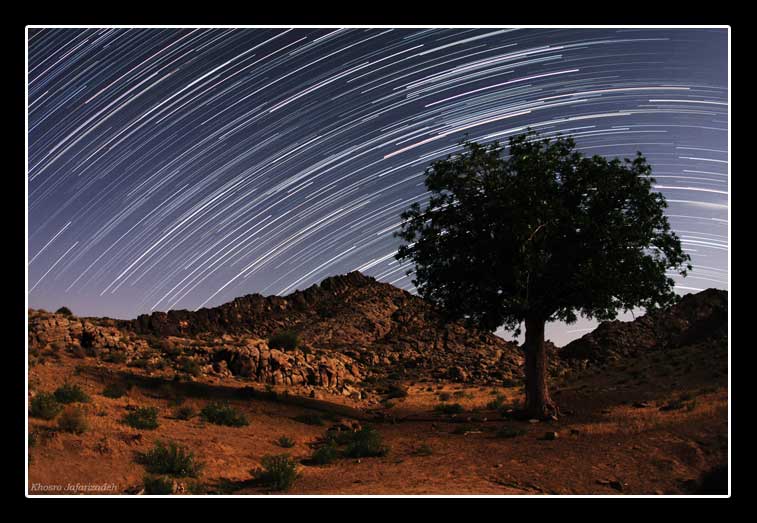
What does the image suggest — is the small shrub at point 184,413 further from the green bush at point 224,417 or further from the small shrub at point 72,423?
the small shrub at point 72,423

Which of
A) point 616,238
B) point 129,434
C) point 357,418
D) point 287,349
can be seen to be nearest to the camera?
point 129,434

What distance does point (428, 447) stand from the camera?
1560 centimetres

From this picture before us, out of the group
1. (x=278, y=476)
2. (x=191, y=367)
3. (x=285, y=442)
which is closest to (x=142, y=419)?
(x=285, y=442)

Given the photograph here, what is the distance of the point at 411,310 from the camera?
75.7 meters

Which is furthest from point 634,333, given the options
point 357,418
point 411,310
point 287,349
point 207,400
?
point 207,400

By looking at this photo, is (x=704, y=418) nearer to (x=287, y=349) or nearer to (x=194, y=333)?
(x=287, y=349)

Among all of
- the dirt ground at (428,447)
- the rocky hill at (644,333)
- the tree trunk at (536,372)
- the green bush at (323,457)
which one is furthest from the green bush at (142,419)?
the rocky hill at (644,333)

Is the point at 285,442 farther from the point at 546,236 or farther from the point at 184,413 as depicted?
the point at 546,236

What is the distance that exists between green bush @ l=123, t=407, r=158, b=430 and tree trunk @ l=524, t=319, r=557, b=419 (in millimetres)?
14717

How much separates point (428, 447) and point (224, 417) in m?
8.13

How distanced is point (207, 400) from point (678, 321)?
5849 cm

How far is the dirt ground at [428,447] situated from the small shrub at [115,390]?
280 mm

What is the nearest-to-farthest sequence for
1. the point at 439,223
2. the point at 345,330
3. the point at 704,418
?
the point at 704,418 < the point at 439,223 < the point at 345,330

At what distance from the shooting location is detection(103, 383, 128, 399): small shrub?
20.1 meters
